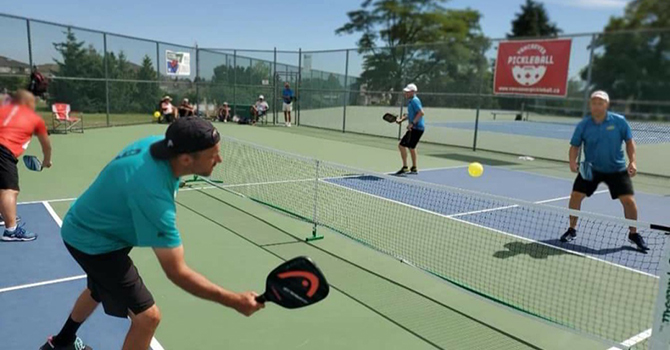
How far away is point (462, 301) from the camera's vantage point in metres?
4.64

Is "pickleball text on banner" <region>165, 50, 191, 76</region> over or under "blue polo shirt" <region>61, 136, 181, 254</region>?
over

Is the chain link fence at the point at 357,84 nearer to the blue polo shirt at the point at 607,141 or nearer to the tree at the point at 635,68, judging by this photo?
the tree at the point at 635,68

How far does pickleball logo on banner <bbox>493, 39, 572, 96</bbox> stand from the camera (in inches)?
538

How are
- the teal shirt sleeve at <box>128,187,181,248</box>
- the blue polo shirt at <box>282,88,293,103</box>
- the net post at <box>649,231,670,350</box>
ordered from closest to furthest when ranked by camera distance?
the teal shirt sleeve at <box>128,187,181,248</box>, the net post at <box>649,231,670,350</box>, the blue polo shirt at <box>282,88,293,103</box>

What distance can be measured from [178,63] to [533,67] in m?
17.2

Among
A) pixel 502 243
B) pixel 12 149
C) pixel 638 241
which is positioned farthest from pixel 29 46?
pixel 638 241

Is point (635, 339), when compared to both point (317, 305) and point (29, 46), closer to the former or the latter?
point (317, 305)

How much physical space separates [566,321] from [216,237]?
160 inches

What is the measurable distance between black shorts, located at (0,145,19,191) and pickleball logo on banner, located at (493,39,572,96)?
42.4 ft

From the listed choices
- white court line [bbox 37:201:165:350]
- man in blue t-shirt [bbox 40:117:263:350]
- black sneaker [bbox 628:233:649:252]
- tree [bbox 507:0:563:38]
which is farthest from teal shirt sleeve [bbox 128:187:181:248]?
tree [bbox 507:0:563:38]

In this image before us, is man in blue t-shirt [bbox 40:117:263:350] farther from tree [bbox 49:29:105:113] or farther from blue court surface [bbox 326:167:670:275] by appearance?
tree [bbox 49:29:105:113]

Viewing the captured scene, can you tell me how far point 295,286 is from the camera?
7.66 feet

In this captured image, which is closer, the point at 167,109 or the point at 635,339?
the point at 635,339

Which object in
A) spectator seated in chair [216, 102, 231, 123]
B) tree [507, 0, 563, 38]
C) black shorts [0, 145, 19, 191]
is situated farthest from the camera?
tree [507, 0, 563, 38]
